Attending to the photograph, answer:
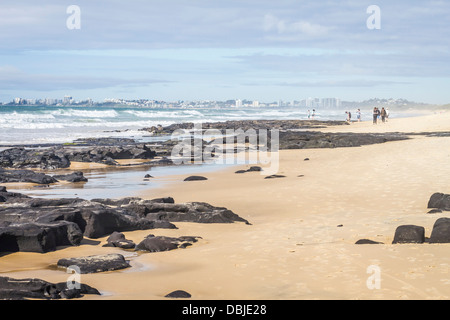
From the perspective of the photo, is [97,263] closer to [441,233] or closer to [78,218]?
[78,218]

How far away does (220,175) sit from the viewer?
915 inches

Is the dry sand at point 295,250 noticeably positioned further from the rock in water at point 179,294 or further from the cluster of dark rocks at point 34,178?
the cluster of dark rocks at point 34,178

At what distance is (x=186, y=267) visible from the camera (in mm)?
9297

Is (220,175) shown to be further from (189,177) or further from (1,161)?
(1,161)

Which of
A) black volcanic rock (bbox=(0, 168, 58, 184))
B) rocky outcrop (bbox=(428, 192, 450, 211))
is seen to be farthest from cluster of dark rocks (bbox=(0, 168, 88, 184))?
rocky outcrop (bbox=(428, 192, 450, 211))

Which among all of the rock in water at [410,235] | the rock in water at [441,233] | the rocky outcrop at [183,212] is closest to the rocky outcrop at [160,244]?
the rocky outcrop at [183,212]

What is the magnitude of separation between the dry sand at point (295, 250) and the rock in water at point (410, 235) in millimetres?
227

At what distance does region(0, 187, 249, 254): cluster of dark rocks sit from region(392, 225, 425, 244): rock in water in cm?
395

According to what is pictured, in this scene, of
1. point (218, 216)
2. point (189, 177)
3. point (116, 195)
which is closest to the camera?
point (218, 216)

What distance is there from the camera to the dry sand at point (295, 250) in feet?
Answer: 25.7
